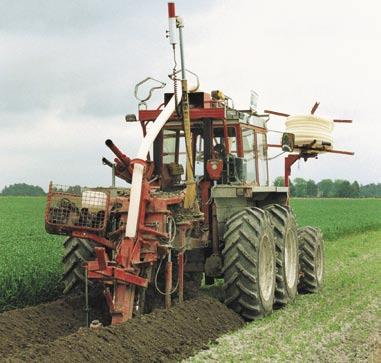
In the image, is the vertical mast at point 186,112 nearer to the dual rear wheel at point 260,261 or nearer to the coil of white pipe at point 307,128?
the dual rear wheel at point 260,261

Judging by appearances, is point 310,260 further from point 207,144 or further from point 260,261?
point 207,144

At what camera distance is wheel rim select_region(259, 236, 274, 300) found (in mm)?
10016

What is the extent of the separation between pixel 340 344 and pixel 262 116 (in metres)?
4.46

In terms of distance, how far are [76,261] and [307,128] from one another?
229 inches

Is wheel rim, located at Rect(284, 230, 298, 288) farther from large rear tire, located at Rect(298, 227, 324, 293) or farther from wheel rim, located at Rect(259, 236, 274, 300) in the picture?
wheel rim, located at Rect(259, 236, 274, 300)

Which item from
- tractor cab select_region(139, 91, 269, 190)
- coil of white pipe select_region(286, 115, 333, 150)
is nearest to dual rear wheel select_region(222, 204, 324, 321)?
tractor cab select_region(139, 91, 269, 190)

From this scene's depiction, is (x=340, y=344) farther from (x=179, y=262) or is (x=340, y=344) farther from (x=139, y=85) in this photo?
(x=139, y=85)

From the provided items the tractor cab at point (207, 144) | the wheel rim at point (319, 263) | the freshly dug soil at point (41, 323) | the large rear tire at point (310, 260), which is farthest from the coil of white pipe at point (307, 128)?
the freshly dug soil at point (41, 323)

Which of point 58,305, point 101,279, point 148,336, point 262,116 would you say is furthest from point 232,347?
point 262,116

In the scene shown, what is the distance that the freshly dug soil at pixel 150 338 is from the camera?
6727 mm

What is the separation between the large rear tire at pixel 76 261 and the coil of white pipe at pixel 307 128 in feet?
17.8

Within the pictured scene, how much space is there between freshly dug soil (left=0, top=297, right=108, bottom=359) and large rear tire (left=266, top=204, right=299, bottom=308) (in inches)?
108

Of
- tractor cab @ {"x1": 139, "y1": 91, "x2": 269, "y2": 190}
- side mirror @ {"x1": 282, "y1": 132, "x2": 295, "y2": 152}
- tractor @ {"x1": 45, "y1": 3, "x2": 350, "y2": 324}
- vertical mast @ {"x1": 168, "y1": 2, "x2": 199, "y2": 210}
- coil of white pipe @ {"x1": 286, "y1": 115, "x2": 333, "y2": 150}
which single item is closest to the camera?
tractor @ {"x1": 45, "y1": 3, "x2": 350, "y2": 324}

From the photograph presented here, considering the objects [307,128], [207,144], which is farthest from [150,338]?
[307,128]
